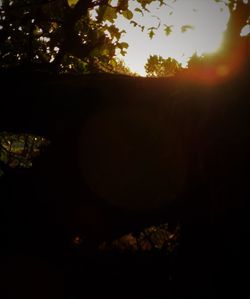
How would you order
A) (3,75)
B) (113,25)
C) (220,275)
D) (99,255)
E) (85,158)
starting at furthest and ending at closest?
(113,25) → (99,255) → (3,75) → (85,158) → (220,275)

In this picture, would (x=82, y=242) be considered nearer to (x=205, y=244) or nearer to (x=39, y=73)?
(x=205, y=244)

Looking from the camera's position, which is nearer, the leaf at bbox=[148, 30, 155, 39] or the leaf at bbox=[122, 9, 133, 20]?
the leaf at bbox=[122, 9, 133, 20]

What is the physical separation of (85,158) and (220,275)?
1.86 metres

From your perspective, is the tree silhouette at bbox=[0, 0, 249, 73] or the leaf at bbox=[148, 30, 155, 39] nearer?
the tree silhouette at bbox=[0, 0, 249, 73]

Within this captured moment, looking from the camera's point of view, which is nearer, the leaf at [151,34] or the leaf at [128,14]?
the leaf at [128,14]

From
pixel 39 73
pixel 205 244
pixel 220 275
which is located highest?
pixel 39 73

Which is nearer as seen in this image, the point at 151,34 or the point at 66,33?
the point at 66,33

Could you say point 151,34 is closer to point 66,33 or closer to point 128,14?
point 128,14

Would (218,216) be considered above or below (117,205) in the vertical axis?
below

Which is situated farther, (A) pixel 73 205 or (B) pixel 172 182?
(A) pixel 73 205

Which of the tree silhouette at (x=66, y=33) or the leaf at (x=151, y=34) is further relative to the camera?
the leaf at (x=151, y=34)

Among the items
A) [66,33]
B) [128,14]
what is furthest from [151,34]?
[66,33]

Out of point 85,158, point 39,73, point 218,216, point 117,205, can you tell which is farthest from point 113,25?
point 218,216

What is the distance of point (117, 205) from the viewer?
3.74m
